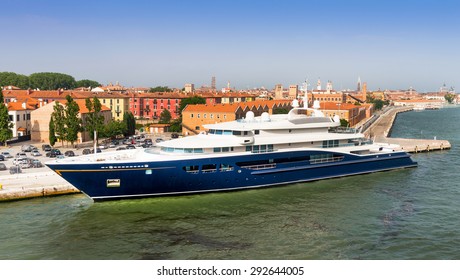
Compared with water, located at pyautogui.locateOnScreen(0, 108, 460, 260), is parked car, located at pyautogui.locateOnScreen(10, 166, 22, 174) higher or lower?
higher

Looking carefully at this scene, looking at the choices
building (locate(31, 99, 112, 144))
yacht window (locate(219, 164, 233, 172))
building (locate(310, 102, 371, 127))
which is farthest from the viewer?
building (locate(310, 102, 371, 127))

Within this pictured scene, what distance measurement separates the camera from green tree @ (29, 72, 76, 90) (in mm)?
117331

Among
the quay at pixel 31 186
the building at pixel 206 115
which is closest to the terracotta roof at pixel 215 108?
the building at pixel 206 115

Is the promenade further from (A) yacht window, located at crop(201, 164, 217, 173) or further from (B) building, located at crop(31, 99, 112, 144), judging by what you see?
(B) building, located at crop(31, 99, 112, 144)

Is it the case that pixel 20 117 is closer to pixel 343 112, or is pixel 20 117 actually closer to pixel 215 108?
pixel 215 108

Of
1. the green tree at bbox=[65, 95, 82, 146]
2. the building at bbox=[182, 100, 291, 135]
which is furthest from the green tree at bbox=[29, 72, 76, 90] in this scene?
the green tree at bbox=[65, 95, 82, 146]

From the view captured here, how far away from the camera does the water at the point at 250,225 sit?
57.5 feet

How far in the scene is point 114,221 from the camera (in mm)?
21406

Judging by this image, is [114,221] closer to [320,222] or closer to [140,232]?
[140,232]

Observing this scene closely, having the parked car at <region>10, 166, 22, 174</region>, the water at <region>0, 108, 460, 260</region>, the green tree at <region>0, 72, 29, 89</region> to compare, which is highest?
the green tree at <region>0, 72, 29, 89</region>

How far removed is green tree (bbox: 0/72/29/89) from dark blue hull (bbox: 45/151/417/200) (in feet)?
318

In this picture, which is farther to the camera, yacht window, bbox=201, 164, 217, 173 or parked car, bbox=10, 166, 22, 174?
parked car, bbox=10, 166, 22, 174

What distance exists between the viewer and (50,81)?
120812 mm
